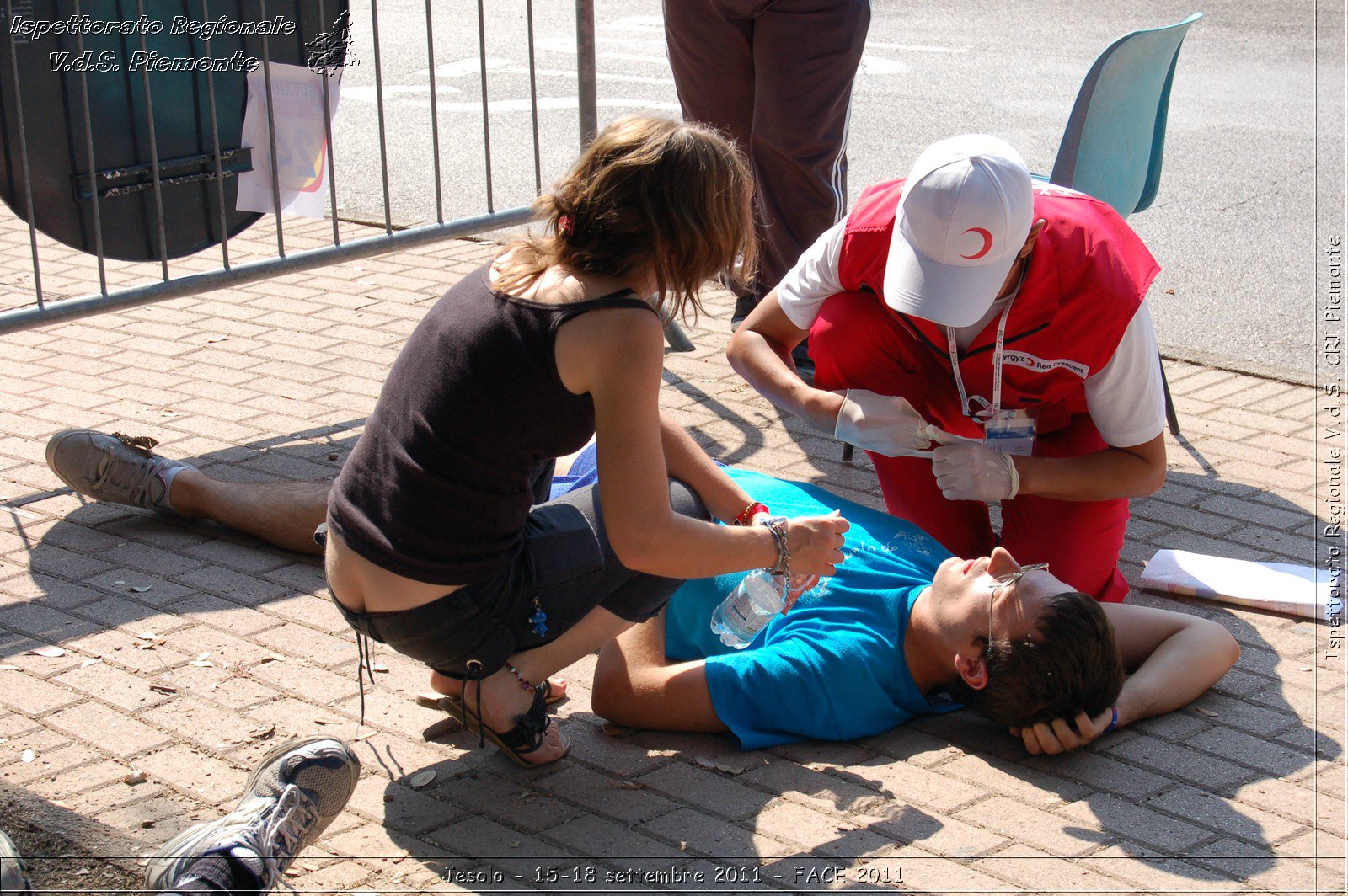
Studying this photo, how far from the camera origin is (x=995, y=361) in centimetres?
313

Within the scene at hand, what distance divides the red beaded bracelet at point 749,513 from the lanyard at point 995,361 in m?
0.64

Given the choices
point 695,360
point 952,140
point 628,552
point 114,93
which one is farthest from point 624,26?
point 628,552

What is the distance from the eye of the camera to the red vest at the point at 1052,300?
297 cm

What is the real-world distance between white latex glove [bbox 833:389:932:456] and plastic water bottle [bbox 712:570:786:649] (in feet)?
1.81

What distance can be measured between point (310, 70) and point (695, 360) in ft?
5.68

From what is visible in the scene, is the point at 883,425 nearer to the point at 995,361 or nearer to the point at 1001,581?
the point at 995,361

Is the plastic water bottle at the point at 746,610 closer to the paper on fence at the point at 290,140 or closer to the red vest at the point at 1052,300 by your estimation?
the red vest at the point at 1052,300

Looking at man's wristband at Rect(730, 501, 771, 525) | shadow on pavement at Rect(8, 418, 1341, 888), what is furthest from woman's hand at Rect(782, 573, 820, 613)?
shadow on pavement at Rect(8, 418, 1341, 888)

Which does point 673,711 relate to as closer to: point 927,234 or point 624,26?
point 927,234

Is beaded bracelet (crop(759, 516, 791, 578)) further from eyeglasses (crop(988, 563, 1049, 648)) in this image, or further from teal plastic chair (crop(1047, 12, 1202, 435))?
teal plastic chair (crop(1047, 12, 1202, 435))

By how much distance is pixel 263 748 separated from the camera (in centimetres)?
278

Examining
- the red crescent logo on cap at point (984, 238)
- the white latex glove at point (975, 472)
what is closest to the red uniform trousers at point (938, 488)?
the white latex glove at point (975, 472)

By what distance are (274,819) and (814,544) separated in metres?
1.08

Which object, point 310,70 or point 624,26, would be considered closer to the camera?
point 310,70
